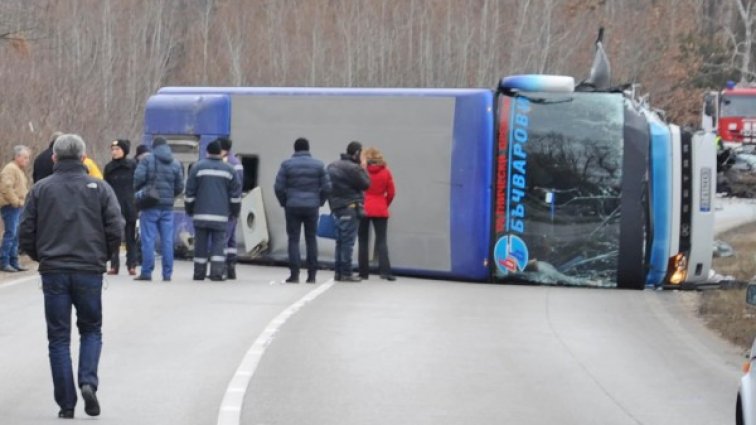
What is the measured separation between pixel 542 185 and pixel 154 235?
501 centimetres

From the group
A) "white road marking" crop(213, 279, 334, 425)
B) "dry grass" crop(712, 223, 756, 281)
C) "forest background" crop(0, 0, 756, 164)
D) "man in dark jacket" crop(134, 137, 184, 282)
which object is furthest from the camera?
"forest background" crop(0, 0, 756, 164)

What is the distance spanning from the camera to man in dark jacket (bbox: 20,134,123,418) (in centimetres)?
1105

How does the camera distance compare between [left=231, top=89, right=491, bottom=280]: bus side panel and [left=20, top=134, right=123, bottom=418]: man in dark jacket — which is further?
[left=231, top=89, right=491, bottom=280]: bus side panel

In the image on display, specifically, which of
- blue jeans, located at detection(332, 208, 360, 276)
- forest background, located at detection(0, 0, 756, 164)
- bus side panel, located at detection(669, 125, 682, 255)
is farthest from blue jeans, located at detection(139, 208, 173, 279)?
forest background, located at detection(0, 0, 756, 164)

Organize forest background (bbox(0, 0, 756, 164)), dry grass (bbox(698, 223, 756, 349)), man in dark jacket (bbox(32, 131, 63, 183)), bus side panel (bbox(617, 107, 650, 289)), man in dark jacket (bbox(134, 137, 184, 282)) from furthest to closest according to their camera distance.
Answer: forest background (bbox(0, 0, 756, 164)), bus side panel (bbox(617, 107, 650, 289)), man in dark jacket (bbox(32, 131, 63, 183)), man in dark jacket (bbox(134, 137, 184, 282)), dry grass (bbox(698, 223, 756, 349))

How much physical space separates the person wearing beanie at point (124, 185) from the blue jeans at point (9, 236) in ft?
4.50

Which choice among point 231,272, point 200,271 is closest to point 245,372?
point 200,271

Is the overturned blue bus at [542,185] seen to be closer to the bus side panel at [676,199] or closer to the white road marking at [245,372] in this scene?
the bus side panel at [676,199]

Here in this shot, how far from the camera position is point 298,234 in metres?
21.7

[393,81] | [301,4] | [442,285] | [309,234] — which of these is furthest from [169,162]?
[301,4]

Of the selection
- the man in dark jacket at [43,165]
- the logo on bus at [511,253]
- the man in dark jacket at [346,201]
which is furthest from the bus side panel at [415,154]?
the man in dark jacket at [43,165]

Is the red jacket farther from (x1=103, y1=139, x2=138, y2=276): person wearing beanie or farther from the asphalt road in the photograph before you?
(x1=103, y1=139, x2=138, y2=276): person wearing beanie

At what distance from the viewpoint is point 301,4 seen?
66.0 metres

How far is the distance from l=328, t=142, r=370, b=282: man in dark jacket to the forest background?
31.0 meters
